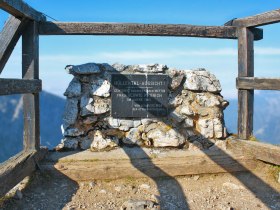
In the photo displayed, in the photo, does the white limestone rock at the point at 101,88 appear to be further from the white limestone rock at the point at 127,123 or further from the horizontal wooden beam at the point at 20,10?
the horizontal wooden beam at the point at 20,10

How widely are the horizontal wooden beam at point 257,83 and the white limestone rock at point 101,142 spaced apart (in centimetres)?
270

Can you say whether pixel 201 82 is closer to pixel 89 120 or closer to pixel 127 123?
pixel 127 123

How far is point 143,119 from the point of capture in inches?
277

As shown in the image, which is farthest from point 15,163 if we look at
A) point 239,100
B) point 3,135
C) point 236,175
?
point 3,135

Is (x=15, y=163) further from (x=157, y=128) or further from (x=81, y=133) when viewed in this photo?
(x=157, y=128)

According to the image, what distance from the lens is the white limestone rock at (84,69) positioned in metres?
6.80

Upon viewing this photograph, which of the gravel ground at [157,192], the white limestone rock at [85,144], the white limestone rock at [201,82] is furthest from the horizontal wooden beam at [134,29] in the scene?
the gravel ground at [157,192]

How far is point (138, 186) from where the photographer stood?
601 cm

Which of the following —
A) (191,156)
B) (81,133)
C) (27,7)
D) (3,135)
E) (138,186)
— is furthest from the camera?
(3,135)

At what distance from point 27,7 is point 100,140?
275cm

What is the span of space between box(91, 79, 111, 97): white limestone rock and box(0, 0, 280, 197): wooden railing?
3.24ft

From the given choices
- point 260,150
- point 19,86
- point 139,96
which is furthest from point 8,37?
point 260,150

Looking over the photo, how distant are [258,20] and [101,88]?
3225mm

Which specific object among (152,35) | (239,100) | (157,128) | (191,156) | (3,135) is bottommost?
(3,135)
